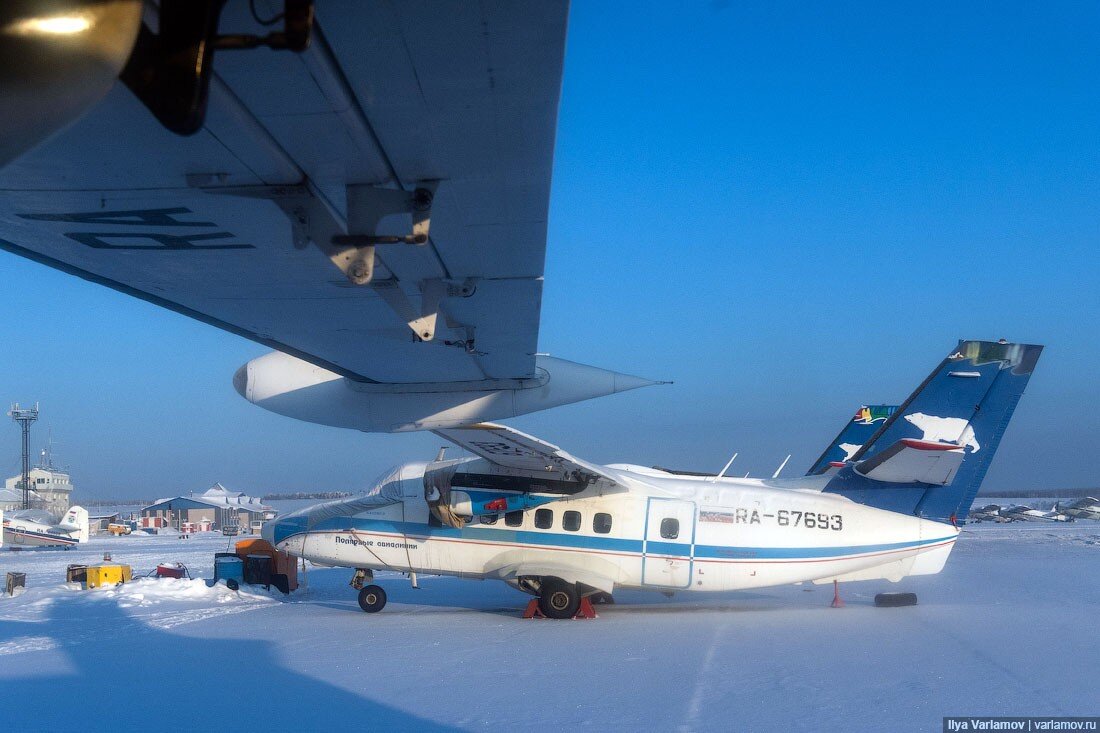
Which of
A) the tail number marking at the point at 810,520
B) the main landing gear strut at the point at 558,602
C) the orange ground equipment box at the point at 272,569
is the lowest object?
the orange ground equipment box at the point at 272,569

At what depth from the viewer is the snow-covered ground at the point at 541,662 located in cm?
644

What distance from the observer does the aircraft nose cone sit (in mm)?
8852

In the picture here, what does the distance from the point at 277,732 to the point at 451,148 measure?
4634 mm

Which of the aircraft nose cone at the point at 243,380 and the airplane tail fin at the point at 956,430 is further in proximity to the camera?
the airplane tail fin at the point at 956,430

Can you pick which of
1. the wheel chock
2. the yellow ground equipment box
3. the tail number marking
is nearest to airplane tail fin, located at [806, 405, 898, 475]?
the tail number marking

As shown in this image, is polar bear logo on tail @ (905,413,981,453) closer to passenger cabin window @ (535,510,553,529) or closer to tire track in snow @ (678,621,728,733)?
tire track in snow @ (678,621,728,733)

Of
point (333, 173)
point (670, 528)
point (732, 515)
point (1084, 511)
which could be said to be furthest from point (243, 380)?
point (1084, 511)

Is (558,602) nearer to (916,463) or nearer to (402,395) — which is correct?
(402,395)

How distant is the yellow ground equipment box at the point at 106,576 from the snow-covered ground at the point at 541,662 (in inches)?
62.5

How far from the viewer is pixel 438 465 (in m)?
13.6

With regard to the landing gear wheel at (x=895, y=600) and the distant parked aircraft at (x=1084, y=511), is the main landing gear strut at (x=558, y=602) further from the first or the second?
the distant parked aircraft at (x=1084, y=511)

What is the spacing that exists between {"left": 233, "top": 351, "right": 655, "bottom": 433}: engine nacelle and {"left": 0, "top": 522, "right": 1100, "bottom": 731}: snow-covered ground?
261 cm

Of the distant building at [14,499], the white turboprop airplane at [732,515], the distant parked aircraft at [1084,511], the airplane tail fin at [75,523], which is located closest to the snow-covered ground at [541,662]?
the white turboprop airplane at [732,515]

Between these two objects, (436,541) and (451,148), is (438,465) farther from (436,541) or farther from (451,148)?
(451,148)
